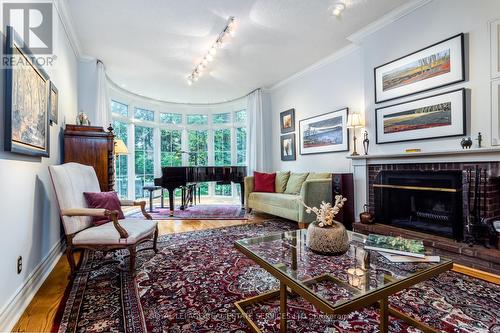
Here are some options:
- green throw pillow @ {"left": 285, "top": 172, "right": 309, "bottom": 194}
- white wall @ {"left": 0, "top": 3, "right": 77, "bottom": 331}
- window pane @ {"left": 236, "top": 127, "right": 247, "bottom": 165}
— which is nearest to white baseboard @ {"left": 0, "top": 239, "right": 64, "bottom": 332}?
white wall @ {"left": 0, "top": 3, "right": 77, "bottom": 331}

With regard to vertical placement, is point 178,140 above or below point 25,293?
above

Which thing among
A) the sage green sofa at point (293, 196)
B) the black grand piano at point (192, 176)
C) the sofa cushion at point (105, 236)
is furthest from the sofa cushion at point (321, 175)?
the sofa cushion at point (105, 236)

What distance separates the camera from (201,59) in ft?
13.4

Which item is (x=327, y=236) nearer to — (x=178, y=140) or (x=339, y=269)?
(x=339, y=269)

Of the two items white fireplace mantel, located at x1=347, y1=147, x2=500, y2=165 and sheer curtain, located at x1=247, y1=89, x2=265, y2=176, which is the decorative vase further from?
sheer curtain, located at x1=247, y1=89, x2=265, y2=176

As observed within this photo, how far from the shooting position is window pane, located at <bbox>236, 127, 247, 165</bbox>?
6.92 meters

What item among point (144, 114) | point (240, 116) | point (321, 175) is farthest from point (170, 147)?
point (321, 175)

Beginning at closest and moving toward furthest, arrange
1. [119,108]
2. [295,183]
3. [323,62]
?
[323,62], [295,183], [119,108]

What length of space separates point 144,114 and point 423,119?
19.8 ft

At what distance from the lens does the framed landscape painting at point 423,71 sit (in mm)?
2494

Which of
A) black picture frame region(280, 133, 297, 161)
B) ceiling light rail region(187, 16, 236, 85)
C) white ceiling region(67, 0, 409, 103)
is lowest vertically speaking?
black picture frame region(280, 133, 297, 161)

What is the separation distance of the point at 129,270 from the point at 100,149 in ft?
5.72

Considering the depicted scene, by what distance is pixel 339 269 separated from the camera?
137 centimetres

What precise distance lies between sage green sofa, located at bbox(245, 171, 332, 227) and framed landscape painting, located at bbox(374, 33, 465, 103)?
4.56ft
